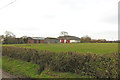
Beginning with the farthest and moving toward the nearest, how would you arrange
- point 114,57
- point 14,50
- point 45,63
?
point 14,50
point 45,63
point 114,57

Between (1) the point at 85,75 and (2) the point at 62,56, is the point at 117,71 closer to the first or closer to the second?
(1) the point at 85,75

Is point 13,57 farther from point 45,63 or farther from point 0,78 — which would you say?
point 45,63

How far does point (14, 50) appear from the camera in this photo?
9.06 meters

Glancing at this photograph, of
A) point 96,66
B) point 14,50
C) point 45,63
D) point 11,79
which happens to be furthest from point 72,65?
point 14,50

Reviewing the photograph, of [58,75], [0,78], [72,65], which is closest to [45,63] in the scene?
[58,75]

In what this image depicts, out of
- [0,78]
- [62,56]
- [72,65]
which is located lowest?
[0,78]

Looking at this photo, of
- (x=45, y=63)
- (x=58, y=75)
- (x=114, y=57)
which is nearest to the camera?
(x=114, y=57)

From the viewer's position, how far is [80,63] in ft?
14.1

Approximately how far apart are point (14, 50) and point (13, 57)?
0.72m

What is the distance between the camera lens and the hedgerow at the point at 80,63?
360cm

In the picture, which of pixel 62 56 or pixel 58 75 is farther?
pixel 62 56

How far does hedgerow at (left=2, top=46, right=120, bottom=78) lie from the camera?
3602mm

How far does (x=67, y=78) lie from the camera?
425 centimetres

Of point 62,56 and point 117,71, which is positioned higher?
point 62,56
